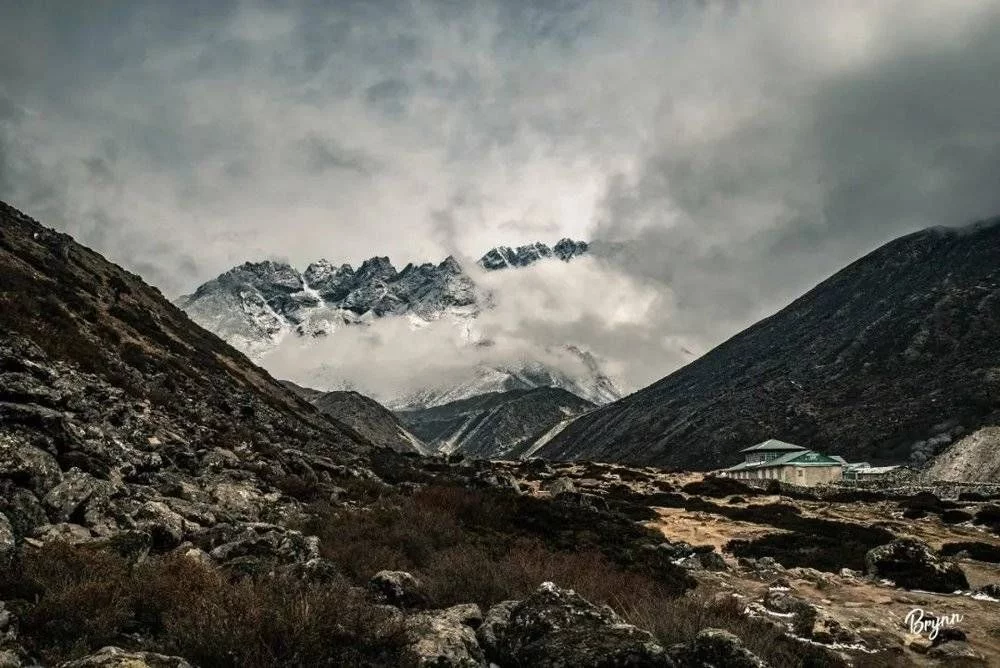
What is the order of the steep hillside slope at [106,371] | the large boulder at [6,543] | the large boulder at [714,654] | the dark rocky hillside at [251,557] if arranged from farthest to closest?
the steep hillside slope at [106,371] → the large boulder at [6,543] → the large boulder at [714,654] → the dark rocky hillside at [251,557]

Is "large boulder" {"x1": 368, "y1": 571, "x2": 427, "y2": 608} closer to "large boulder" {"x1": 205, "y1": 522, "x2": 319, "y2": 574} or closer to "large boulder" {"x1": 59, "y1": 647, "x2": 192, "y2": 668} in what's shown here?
"large boulder" {"x1": 205, "y1": 522, "x2": 319, "y2": 574}

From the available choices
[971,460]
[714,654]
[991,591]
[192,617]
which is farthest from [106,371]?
[971,460]

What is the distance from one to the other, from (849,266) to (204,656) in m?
210

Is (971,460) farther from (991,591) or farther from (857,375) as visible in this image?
(991,591)

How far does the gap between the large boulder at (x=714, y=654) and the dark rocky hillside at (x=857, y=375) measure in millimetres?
92892

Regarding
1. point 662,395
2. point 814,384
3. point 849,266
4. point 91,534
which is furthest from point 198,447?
point 849,266

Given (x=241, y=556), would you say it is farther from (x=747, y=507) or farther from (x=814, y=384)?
(x=814, y=384)

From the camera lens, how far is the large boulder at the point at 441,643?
6102mm

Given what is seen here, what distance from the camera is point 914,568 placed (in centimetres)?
1805

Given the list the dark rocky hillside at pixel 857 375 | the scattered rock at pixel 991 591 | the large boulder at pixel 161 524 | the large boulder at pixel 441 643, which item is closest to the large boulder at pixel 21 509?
the large boulder at pixel 161 524

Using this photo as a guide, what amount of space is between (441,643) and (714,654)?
9.29 feet

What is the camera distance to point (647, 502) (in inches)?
1788

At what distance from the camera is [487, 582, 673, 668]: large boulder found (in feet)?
19.6

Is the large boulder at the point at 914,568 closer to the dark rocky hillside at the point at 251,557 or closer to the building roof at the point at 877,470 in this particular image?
the dark rocky hillside at the point at 251,557
